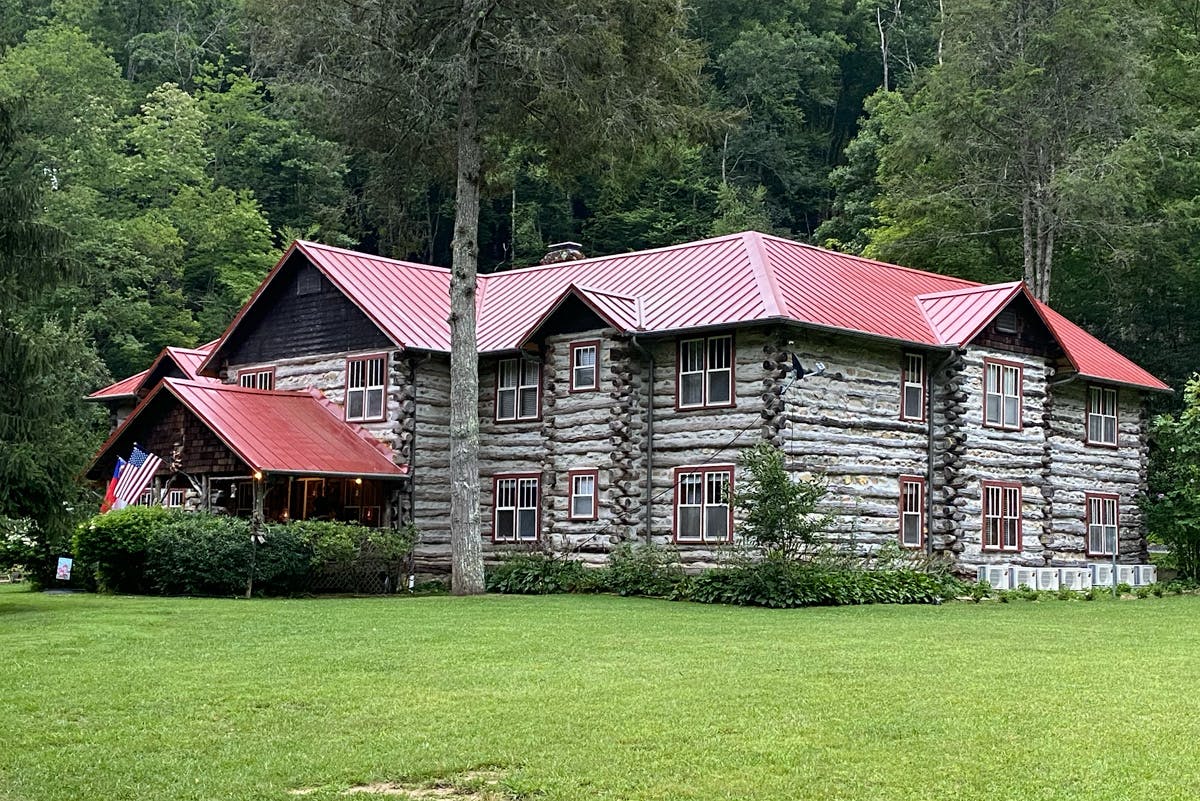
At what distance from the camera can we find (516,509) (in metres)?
37.0

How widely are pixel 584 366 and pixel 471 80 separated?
Result: 698 centimetres

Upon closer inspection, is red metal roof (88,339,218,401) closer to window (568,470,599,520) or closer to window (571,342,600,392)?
window (571,342,600,392)

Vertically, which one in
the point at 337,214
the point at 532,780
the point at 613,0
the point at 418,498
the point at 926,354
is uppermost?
the point at 613,0

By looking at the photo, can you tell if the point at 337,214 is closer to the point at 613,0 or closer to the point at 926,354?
the point at 613,0

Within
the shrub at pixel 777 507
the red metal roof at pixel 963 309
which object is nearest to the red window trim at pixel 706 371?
the shrub at pixel 777 507

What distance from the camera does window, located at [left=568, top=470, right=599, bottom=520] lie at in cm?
3497

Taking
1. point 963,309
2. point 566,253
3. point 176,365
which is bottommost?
point 176,365

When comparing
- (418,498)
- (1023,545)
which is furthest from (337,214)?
(1023,545)

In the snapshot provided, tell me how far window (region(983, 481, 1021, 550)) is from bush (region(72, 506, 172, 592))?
1742 cm

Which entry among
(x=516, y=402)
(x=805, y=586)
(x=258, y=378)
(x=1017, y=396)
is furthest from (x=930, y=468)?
(x=258, y=378)

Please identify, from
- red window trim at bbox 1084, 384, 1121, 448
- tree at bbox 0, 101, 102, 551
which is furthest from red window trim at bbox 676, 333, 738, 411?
tree at bbox 0, 101, 102, 551

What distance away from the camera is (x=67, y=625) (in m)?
23.3

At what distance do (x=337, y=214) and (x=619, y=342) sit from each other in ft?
23.4

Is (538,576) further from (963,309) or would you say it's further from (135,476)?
(963,309)
